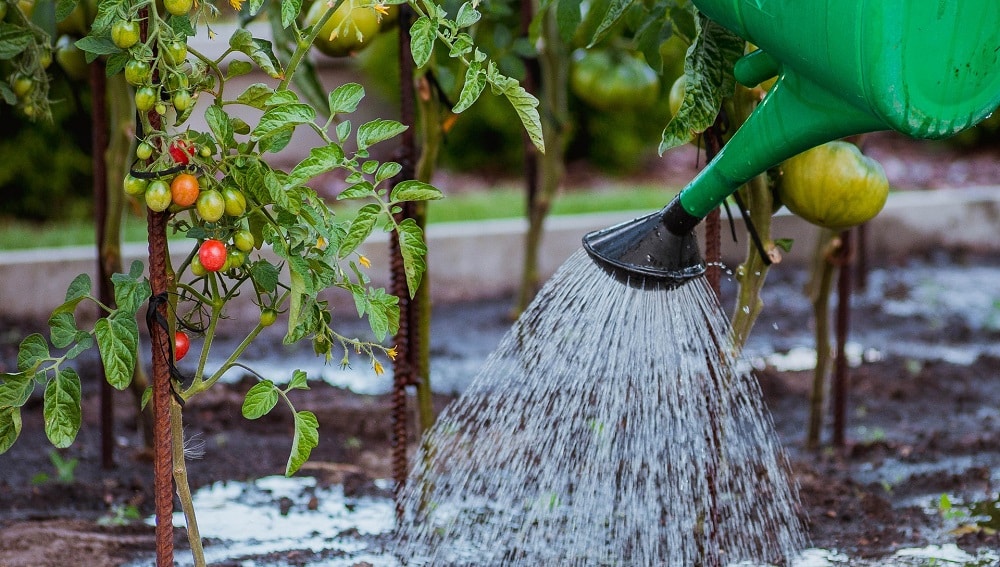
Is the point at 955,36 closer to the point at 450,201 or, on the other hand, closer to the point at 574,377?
the point at 574,377

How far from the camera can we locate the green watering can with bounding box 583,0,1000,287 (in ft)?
3.84

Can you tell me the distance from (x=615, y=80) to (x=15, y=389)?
1934mm

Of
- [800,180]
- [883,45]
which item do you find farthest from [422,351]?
[883,45]

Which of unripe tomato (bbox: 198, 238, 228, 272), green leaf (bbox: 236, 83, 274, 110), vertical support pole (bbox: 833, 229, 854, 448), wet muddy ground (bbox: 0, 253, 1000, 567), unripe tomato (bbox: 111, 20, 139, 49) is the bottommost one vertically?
wet muddy ground (bbox: 0, 253, 1000, 567)

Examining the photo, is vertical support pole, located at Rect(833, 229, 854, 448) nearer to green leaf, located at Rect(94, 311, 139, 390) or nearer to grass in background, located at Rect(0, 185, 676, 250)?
green leaf, located at Rect(94, 311, 139, 390)

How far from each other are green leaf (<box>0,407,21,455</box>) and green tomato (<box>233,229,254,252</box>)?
1.19 ft

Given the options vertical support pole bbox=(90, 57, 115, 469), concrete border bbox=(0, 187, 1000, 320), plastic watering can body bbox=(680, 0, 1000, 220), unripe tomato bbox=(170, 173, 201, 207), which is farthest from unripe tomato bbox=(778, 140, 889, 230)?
concrete border bbox=(0, 187, 1000, 320)

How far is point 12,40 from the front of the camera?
1.76 meters

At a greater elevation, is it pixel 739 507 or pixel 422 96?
pixel 422 96

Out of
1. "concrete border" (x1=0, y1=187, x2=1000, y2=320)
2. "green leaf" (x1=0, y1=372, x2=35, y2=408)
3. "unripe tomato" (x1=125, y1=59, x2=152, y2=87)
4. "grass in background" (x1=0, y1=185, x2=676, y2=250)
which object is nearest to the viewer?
"unripe tomato" (x1=125, y1=59, x2=152, y2=87)

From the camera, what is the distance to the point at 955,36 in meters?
1.17

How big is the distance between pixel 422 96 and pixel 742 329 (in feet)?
2.61

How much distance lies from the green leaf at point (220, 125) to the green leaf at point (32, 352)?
35cm

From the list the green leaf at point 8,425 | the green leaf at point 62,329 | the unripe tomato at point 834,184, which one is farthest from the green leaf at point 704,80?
the green leaf at point 8,425
